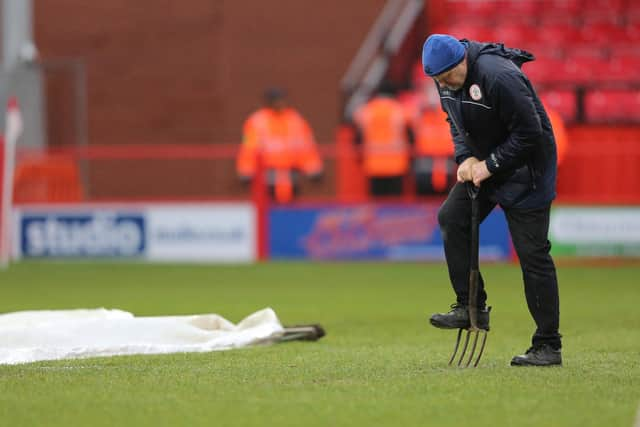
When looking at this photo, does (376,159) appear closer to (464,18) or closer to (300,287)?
(300,287)

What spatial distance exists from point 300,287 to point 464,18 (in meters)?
10.4

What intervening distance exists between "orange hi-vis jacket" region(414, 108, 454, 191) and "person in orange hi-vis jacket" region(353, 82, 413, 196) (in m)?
0.26

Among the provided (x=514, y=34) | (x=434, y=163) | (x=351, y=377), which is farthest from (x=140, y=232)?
(x=351, y=377)

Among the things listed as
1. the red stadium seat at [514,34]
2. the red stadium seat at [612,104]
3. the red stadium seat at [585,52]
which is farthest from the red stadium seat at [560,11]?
the red stadium seat at [612,104]

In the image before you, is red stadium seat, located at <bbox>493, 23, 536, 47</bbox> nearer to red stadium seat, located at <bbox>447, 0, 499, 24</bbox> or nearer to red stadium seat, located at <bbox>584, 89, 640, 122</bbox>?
red stadium seat, located at <bbox>447, 0, 499, 24</bbox>

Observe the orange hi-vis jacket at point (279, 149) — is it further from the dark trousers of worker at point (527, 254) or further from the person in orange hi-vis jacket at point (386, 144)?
the dark trousers of worker at point (527, 254)

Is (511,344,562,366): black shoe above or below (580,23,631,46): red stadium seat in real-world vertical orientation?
below

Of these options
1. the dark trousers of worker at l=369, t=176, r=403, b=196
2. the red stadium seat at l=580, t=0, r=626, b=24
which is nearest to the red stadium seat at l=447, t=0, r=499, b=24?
the red stadium seat at l=580, t=0, r=626, b=24

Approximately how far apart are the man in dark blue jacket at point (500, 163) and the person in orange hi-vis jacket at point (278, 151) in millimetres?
10929

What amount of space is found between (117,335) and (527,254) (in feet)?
9.28

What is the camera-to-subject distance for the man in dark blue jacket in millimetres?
7238

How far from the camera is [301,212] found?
18.3 metres

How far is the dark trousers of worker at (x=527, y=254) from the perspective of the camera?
24.4 feet

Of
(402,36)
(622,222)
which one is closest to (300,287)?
(622,222)
